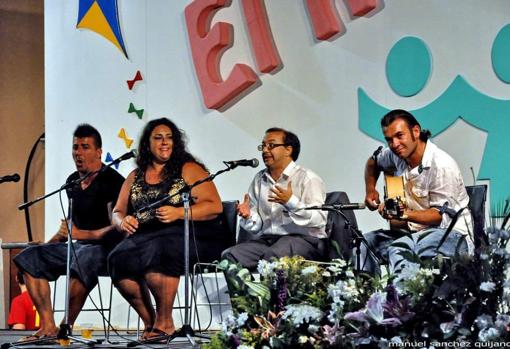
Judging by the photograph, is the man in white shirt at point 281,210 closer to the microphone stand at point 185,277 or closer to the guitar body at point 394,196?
the microphone stand at point 185,277

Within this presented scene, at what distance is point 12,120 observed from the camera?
7.56 metres

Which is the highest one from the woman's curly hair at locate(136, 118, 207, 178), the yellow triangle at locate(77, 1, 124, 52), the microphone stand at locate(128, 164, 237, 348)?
the yellow triangle at locate(77, 1, 124, 52)

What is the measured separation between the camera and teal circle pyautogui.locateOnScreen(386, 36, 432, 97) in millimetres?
4691

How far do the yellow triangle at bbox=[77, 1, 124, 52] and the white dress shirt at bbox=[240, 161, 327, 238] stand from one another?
1.95 metres

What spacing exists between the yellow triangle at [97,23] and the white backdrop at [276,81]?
45mm

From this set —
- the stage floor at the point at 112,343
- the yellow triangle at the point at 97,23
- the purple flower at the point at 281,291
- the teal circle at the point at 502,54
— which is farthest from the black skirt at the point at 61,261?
the purple flower at the point at 281,291

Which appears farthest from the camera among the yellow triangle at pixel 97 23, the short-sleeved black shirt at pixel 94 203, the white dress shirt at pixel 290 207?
the yellow triangle at pixel 97 23

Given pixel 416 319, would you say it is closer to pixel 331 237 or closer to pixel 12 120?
pixel 331 237

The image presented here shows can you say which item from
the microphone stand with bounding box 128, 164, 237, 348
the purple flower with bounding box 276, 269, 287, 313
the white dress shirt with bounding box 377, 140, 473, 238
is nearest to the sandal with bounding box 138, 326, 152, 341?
the microphone stand with bounding box 128, 164, 237, 348

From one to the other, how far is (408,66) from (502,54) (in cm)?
54

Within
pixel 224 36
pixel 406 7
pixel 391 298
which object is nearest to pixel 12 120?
pixel 224 36

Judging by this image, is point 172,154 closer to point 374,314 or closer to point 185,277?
point 185,277

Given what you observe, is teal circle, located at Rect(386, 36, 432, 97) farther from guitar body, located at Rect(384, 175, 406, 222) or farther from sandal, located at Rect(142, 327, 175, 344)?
sandal, located at Rect(142, 327, 175, 344)

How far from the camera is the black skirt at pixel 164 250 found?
4285 mm
